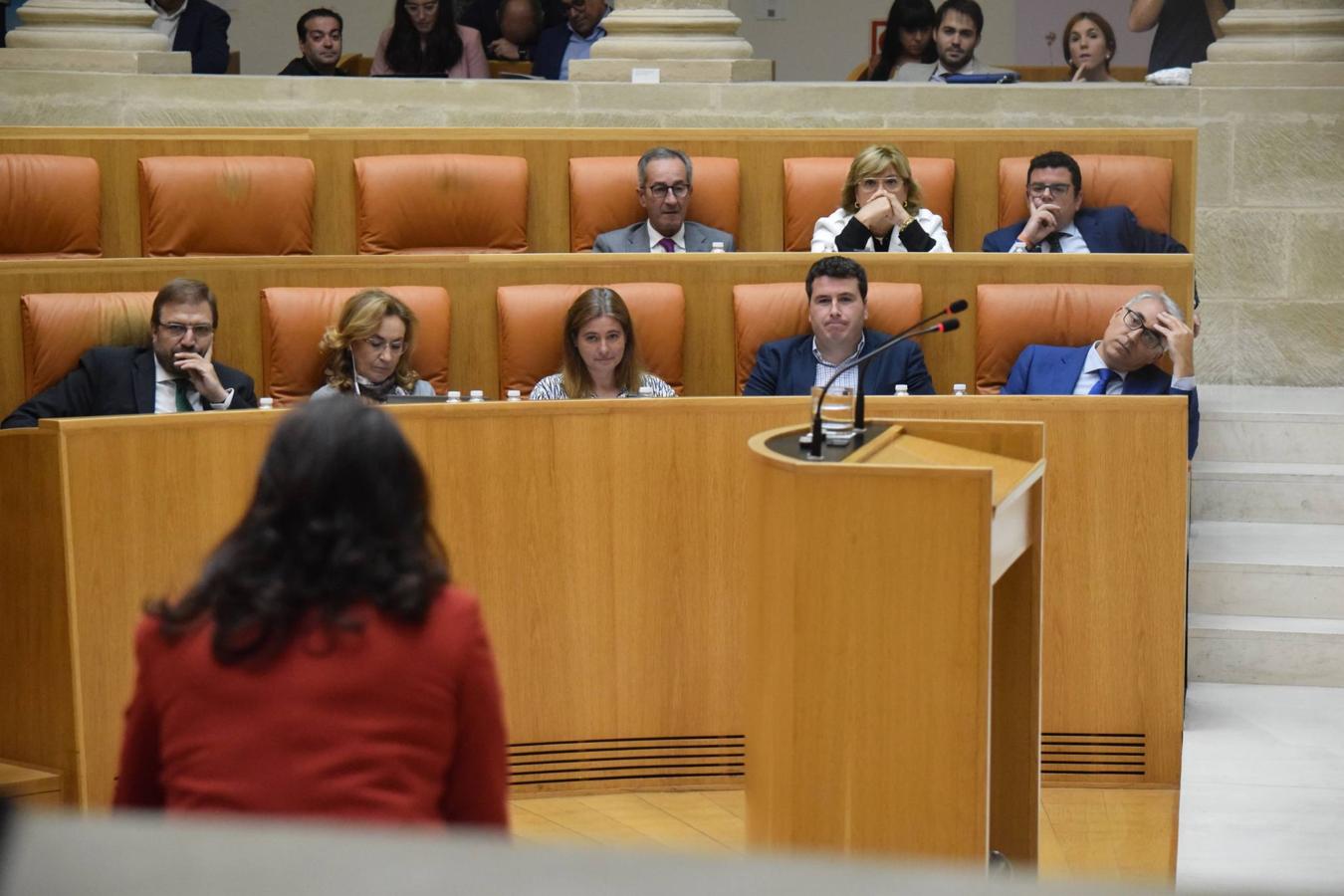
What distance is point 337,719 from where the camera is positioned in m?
1.57

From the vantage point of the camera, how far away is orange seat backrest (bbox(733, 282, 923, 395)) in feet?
14.4

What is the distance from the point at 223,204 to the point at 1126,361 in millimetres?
2283

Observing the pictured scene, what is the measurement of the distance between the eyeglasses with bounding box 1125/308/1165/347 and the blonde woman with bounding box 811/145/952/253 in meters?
0.81

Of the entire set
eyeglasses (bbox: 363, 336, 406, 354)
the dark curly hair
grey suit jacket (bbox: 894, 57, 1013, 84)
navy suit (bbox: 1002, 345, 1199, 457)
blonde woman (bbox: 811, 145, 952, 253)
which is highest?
grey suit jacket (bbox: 894, 57, 1013, 84)

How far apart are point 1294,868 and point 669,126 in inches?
135

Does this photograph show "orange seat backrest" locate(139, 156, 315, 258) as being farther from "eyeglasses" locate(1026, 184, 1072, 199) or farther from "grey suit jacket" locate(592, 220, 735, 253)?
"eyeglasses" locate(1026, 184, 1072, 199)

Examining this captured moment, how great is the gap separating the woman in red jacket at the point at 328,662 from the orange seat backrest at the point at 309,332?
263 cm

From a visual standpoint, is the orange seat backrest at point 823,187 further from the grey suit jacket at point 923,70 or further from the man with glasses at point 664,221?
the grey suit jacket at point 923,70

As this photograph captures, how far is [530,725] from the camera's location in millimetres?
3887

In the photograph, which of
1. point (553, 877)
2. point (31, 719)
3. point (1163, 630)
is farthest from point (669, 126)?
point (553, 877)

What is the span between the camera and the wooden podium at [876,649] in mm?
2707

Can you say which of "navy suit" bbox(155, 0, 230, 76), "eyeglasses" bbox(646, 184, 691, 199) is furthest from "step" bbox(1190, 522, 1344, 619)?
"navy suit" bbox(155, 0, 230, 76)

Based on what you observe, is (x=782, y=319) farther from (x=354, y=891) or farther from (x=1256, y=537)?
(x=354, y=891)

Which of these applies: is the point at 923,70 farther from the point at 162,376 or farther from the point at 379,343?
the point at 162,376
